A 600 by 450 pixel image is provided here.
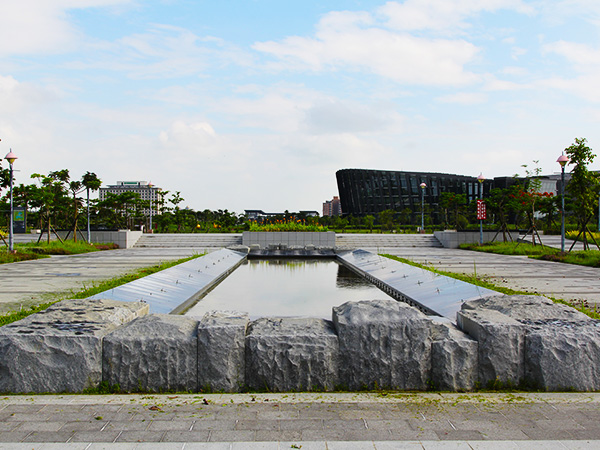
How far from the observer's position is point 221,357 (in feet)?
11.8

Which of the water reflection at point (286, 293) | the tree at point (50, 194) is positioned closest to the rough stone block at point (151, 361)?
the water reflection at point (286, 293)

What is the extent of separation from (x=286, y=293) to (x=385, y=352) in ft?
17.6

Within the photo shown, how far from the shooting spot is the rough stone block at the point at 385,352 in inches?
142

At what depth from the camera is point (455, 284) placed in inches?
334

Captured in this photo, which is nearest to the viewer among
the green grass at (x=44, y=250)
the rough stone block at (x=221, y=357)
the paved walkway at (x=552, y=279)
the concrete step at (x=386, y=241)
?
the rough stone block at (x=221, y=357)

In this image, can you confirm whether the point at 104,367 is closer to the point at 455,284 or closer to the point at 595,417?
the point at 595,417

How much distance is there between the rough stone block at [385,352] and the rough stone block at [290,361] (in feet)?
0.37

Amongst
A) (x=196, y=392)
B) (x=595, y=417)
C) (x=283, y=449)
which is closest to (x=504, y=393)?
(x=595, y=417)

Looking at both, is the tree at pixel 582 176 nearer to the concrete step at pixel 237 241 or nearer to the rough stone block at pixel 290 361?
the concrete step at pixel 237 241

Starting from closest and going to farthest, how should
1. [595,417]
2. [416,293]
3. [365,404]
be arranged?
1. [595,417]
2. [365,404]
3. [416,293]

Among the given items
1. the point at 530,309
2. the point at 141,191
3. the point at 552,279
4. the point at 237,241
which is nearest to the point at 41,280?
the point at 530,309

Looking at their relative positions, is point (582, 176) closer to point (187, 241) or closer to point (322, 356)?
point (322, 356)

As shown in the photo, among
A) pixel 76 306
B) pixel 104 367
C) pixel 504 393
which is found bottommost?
pixel 504 393

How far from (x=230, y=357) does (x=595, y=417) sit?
2595mm
